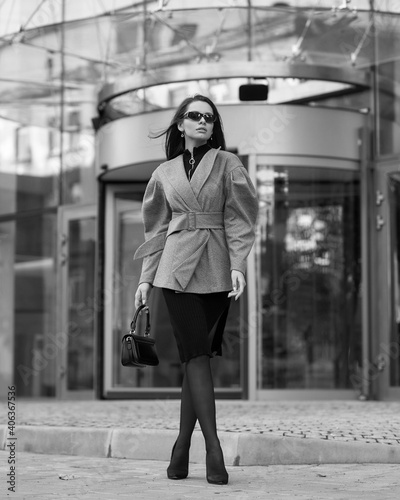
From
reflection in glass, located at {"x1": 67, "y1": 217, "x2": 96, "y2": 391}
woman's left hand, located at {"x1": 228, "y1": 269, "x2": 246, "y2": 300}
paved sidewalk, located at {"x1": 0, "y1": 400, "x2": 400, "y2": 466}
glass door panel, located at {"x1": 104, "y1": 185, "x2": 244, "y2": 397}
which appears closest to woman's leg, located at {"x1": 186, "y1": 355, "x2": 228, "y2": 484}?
woman's left hand, located at {"x1": 228, "y1": 269, "x2": 246, "y2": 300}

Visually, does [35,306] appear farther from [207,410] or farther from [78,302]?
[207,410]

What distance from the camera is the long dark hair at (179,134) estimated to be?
16.6ft

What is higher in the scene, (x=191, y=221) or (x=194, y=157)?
(x=194, y=157)

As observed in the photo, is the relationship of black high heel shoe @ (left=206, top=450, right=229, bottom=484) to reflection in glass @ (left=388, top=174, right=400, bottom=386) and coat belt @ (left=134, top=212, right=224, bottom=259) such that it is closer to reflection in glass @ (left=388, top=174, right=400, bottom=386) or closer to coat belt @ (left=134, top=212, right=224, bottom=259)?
coat belt @ (left=134, top=212, right=224, bottom=259)

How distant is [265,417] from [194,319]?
3093 millimetres

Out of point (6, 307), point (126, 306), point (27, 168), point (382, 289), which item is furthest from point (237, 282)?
point (6, 307)

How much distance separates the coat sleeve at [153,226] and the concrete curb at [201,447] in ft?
3.96

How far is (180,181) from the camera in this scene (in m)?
4.94

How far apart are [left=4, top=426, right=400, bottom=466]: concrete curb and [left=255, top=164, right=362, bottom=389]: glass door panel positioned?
4182mm

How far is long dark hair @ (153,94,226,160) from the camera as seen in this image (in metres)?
5.05

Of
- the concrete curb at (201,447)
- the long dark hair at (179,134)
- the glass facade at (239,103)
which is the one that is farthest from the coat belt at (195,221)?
the glass facade at (239,103)

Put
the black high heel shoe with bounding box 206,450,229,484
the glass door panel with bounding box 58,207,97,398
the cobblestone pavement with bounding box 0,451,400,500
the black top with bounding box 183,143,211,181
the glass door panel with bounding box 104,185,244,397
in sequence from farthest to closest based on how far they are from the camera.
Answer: the glass door panel with bounding box 58,207,97,398 → the glass door panel with bounding box 104,185,244,397 → the black top with bounding box 183,143,211,181 → the black high heel shoe with bounding box 206,450,229,484 → the cobblestone pavement with bounding box 0,451,400,500

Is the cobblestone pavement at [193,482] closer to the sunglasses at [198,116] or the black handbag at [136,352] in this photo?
the black handbag at [136,352]

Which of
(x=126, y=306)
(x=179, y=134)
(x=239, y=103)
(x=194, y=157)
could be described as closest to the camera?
(x=194, y=157)
